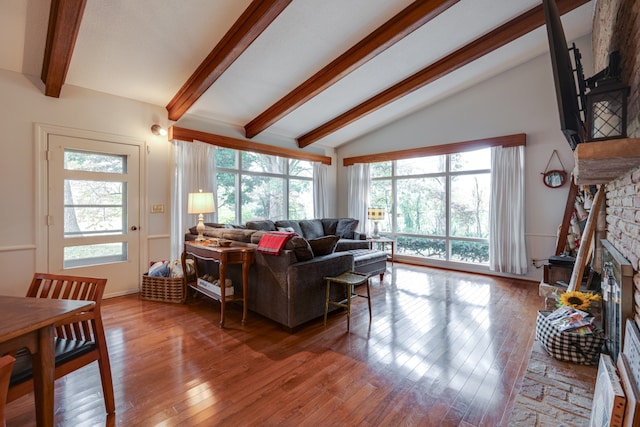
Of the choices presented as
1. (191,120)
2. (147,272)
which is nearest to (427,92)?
(191,120)

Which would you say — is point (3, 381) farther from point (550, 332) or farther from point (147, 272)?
point (147, 272)

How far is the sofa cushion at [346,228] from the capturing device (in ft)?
18.9

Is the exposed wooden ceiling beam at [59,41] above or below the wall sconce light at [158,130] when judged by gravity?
above

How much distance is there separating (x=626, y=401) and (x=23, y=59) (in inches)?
211

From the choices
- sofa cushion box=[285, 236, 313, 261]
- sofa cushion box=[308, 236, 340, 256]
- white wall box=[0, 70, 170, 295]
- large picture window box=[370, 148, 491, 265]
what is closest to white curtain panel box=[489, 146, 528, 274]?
large picture window box=[370, 148, 491, 265]

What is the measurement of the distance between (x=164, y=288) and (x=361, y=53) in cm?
388

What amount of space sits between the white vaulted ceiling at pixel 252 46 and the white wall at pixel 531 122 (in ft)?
0.82

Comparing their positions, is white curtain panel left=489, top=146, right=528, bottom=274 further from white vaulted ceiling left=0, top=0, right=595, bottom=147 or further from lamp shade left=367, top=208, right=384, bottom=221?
lamp shade left=367, top=208, right=384, bottom=221

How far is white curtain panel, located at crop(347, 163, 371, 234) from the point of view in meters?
6.61

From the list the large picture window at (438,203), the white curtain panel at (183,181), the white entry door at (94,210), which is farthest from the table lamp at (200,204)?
the large picture window at (438,203)

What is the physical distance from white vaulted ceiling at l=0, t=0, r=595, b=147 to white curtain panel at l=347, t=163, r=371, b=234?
73.2 inches

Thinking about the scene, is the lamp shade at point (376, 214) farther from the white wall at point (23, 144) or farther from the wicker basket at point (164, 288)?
the white wall at point (23, 144)

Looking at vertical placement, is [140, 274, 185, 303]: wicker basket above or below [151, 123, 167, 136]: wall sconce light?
below

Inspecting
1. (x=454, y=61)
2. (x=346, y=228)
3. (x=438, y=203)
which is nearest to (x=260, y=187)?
(x=346, y=228)
